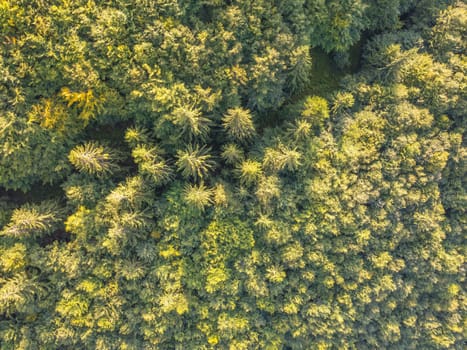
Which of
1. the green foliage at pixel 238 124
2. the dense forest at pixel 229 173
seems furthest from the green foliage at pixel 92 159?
the green foliage at pixel 238 124

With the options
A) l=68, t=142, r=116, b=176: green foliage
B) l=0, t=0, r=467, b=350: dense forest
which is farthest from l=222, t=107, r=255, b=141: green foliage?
l=68, t=142, r=116, b=176: green foliage

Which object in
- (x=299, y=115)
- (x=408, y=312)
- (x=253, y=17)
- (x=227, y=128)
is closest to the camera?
(x=253, y=17)

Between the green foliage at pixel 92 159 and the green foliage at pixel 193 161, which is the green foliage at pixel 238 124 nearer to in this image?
the green foliage at pixel 193 161

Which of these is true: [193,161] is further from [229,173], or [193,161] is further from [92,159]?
[92,159]

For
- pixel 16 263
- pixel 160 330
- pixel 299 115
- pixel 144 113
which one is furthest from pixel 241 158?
pixel 16 263

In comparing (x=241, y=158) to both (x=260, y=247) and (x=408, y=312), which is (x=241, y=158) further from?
(x=408, y=312)

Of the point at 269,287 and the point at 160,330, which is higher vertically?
A: the point at 269,287

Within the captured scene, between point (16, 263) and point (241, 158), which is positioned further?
point (241, 158)

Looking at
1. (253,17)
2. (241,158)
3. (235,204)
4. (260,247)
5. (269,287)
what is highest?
(253,17)
